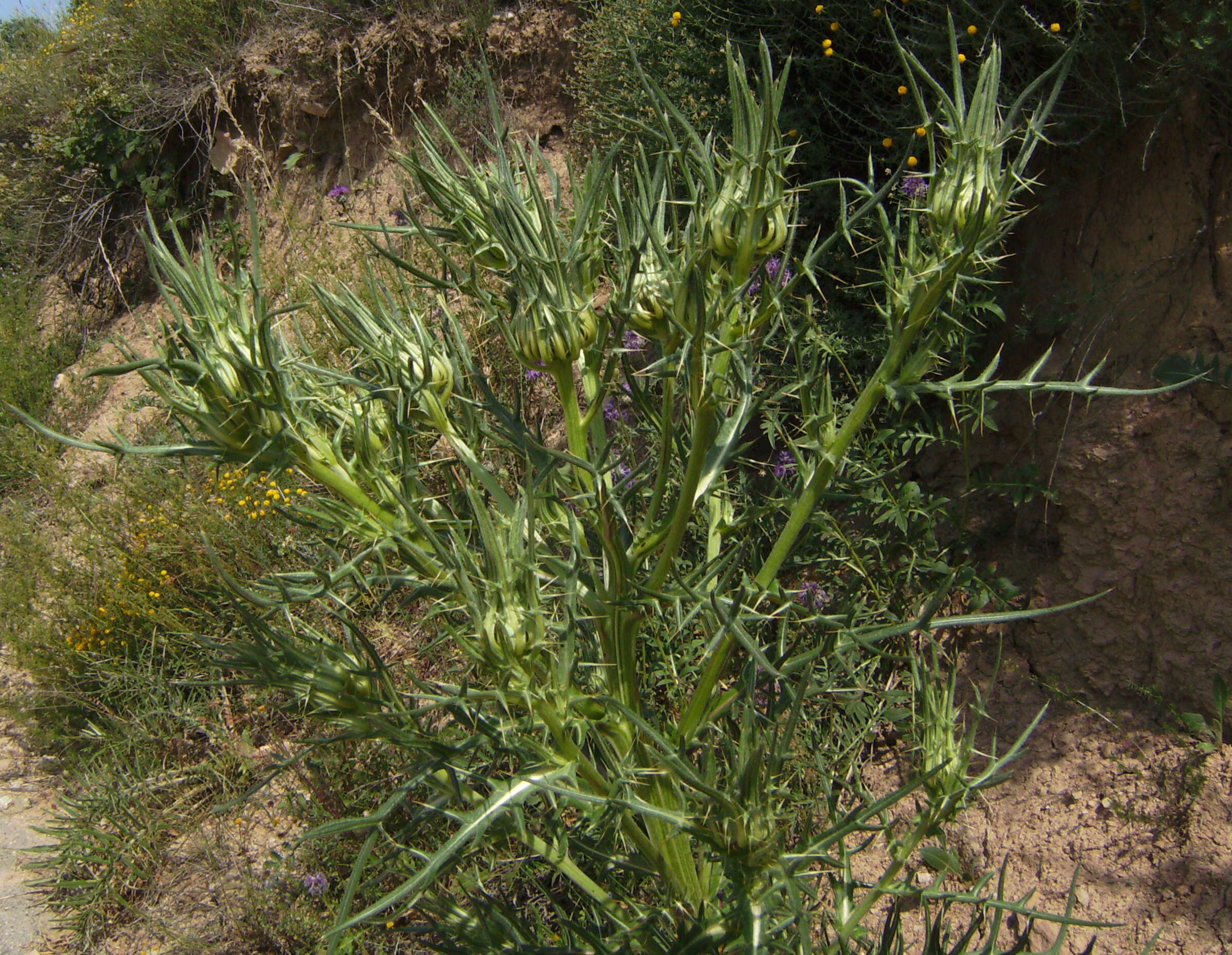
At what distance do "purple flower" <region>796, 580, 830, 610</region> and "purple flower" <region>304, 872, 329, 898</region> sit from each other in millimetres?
1674

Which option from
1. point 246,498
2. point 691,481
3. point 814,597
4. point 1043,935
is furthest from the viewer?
point 246,498

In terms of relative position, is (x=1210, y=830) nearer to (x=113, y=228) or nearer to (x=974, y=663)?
(x=974, y=663)

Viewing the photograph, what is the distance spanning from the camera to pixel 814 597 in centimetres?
234

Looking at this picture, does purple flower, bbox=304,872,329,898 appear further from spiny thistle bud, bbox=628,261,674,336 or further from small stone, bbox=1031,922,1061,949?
spiny thistle bud, bbox=628,261,674,336

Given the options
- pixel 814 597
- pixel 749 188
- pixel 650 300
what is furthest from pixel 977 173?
pixel 814 597

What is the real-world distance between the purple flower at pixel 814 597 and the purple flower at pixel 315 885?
1674 mm

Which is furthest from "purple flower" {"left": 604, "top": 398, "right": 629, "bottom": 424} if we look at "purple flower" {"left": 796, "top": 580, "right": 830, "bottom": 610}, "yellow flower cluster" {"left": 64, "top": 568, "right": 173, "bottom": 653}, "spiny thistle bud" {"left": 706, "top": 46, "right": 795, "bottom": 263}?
"yellow flower cluster" {"left": 64, "top": 568, "right": 173, "bottom": 653}

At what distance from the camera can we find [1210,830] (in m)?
2.01

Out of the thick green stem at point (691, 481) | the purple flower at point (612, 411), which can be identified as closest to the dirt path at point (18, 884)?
the purple flower at point (612, 411)

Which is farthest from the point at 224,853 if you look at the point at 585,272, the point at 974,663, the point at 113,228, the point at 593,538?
the point at 113,228

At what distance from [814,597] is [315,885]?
5.66ft

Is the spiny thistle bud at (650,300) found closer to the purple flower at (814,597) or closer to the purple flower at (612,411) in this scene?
the purple flower at (814,597)

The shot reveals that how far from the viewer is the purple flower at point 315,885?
8.52ft

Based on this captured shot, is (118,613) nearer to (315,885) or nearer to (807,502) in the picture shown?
(315,885)
